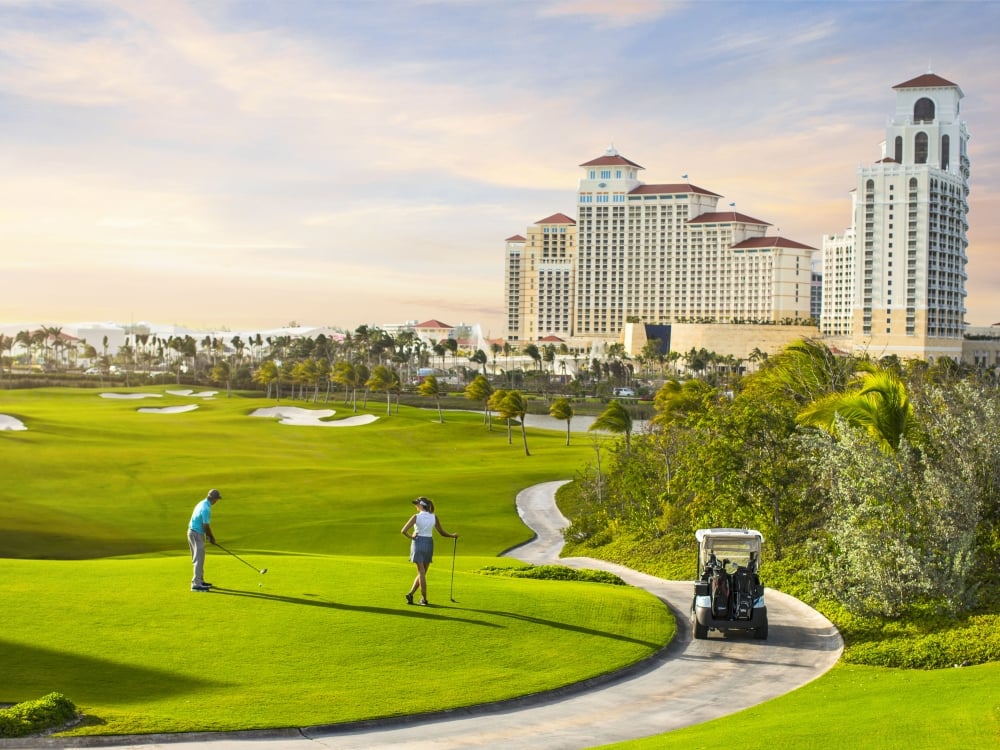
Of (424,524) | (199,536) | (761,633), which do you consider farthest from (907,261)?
(199,536)

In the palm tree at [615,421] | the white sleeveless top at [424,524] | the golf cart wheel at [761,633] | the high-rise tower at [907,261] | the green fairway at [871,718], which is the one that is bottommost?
the golf cart wheel at [761,633]

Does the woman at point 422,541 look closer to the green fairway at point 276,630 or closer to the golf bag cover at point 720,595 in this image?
the green fairway at point 276,630

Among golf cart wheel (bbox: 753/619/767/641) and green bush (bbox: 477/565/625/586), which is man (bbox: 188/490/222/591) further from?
golf cart wheel (bbox: 753/619/767/641)

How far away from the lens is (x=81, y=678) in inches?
562

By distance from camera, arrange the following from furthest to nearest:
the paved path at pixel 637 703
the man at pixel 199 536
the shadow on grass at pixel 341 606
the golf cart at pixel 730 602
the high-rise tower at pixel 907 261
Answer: the high-rise tower at pixel 907 261 < the golf cart at pixel 730 602 < the man at pixel 199 536 < the shadow on grass at pixel 341 606 < the paved path at pixel 637 703

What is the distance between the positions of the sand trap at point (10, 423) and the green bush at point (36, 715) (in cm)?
6588

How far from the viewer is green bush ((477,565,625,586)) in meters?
24.9

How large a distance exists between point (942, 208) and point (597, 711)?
20020cm

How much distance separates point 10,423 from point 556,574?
61086 mm

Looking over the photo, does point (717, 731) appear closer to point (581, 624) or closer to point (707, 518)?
point (581, 624)

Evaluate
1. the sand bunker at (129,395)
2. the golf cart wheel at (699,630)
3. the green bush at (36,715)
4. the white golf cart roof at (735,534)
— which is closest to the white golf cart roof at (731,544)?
the white golf cart roof at (735,534)

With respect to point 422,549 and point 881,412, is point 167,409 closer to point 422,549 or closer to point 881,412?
point 881,412

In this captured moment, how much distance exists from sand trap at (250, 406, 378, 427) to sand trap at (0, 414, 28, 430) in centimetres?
2431

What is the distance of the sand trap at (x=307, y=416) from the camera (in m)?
96.3
